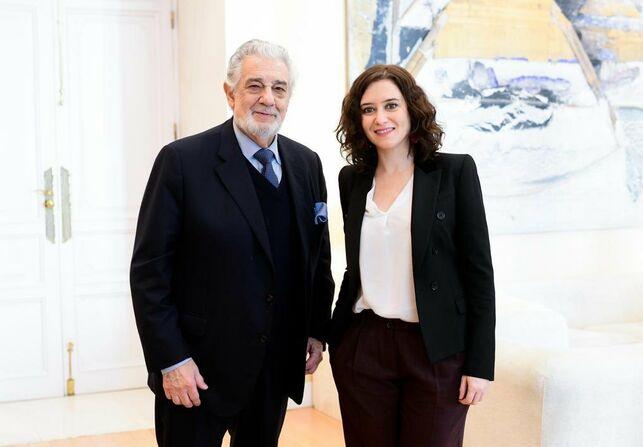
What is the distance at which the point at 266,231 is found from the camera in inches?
89.8

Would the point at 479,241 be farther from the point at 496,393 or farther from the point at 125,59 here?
the point at 125,59

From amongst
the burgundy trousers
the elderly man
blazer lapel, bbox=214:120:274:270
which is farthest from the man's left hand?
blazer lapel, bbox=214:120:274:270

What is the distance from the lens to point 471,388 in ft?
7.41

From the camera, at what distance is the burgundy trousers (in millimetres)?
2240

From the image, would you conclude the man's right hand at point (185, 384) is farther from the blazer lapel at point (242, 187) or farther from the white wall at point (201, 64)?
the white wall at point (201, 64)

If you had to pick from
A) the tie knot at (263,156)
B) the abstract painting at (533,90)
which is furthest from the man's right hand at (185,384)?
the abstract painting at (533,90)

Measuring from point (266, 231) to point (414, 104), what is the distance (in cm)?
56

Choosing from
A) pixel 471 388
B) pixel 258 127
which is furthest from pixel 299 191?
pixel 471 388

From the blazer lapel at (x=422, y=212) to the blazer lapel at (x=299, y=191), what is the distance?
32 cm

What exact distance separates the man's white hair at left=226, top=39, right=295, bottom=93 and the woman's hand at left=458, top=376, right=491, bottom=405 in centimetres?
98

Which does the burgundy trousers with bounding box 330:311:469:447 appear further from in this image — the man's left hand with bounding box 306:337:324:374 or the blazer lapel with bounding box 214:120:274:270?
the blazer lapel with bounding box 214:120:274:270

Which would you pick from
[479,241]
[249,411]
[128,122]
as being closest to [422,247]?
[479,241]

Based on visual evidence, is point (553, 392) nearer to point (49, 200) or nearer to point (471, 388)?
point (471, 388)

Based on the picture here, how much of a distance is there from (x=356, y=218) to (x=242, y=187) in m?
0.35
